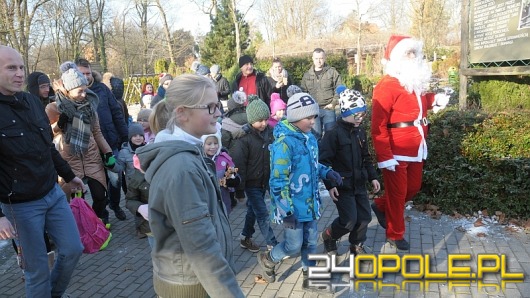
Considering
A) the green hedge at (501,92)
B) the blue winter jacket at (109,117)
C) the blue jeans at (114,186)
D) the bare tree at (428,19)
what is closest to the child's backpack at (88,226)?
the blue jeans at (114,186)

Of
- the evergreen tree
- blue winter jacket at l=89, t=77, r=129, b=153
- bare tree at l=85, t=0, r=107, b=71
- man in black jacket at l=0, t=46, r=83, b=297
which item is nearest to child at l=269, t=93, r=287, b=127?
blue winter jacket at l=89, t=77, r=129, b=153

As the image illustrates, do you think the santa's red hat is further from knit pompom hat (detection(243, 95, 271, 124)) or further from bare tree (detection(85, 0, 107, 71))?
bare tree (detection(85, 0, 107, 71))

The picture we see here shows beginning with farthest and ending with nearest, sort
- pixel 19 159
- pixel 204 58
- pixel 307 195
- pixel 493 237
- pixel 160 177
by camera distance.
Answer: pixel 204 58
pixel 493 237
pixel 307 195
pixel 19 159
pixel 160 177

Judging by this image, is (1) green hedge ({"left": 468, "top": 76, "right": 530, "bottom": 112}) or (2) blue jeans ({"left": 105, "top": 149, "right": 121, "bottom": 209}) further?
(1) green hedge ({"left": 468, "top": 76, "right": 530, "bottom": 112})

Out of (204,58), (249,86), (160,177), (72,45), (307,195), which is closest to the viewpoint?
(160,177)

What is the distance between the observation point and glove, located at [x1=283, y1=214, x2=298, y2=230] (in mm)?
3355

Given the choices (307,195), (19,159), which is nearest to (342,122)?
(307,195)

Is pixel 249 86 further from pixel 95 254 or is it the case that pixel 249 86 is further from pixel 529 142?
pixel 529 142

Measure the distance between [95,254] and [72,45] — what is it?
39099 mm

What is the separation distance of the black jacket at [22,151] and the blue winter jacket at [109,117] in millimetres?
2458

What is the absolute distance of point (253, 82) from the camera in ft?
24.9

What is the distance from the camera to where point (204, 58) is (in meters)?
32.2

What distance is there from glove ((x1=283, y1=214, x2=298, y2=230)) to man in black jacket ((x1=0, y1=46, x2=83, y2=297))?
63.9 inches

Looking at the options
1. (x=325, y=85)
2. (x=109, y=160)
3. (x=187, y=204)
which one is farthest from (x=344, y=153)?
(x=325, y=85)
